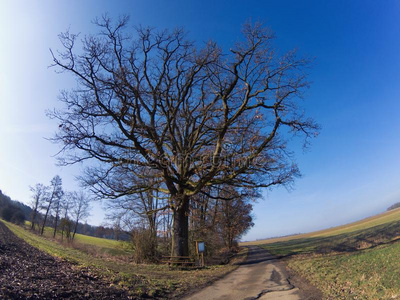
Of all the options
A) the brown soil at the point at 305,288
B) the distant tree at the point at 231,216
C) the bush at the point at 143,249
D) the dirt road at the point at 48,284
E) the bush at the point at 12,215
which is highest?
the bush at the point at 12,215

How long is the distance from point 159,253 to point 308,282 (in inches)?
554

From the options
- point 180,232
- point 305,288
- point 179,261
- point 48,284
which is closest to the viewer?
point 48,284

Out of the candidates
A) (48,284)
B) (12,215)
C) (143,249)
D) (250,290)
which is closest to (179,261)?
(143,249)

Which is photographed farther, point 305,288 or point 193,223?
point 193,223

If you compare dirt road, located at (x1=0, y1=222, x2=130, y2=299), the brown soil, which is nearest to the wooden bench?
the brown soil

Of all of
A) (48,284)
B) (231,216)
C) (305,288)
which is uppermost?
(231,216)

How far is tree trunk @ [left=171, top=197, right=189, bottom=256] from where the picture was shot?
15133mm

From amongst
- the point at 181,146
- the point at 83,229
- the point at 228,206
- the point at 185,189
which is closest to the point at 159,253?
the point at 185,189

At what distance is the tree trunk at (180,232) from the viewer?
15133mm

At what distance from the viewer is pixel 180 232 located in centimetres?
1554

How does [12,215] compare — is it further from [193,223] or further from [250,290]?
[250,290]

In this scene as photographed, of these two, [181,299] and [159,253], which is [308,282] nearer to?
[181,299]

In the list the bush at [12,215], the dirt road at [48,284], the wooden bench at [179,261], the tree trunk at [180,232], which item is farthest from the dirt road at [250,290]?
the bush at [12,215]

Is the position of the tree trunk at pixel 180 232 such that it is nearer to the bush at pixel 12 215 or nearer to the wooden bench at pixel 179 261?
the wooden bench at pixel 179 261
